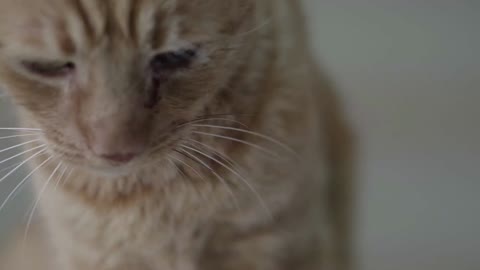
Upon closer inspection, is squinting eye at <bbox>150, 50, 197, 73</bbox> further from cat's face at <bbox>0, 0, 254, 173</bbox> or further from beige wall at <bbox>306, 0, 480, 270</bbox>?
beige wall at <bbox>306, 0, 480, 270</bbox>

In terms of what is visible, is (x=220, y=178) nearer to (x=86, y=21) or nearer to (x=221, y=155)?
(x=221, y=155)

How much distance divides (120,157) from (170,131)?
7cm

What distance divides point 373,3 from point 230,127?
2.07ft

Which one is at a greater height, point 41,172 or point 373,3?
point 373,3

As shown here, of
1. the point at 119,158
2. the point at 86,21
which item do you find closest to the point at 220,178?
the point at 119,158

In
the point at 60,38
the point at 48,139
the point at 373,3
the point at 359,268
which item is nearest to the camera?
the point at 60,38

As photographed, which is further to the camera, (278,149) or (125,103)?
(278,149)

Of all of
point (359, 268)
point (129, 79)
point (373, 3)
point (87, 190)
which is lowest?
point (359, 268)

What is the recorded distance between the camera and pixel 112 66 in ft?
2.23

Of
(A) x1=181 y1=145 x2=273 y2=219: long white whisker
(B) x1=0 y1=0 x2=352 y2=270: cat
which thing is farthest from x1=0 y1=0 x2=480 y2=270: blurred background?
(A) x1=181 y1=145 x2=273 y2=219: long white whisker

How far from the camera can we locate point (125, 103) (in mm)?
693

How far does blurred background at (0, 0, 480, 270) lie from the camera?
1.19 metres

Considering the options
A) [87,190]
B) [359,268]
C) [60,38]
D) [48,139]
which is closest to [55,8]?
[60,38]

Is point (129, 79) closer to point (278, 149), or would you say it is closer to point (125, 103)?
point (125, 103)
